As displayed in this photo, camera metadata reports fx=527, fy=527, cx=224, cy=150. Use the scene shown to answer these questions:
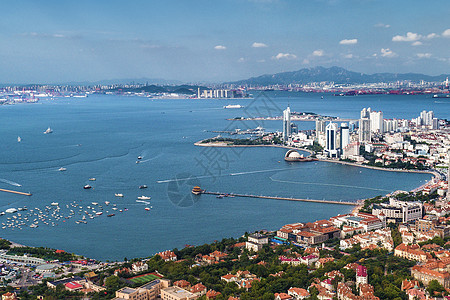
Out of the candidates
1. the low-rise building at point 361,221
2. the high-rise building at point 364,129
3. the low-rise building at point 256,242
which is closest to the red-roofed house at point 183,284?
the low-rise building at point 256,242

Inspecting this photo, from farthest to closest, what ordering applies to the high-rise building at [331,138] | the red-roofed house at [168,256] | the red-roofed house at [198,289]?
1. the high-rise building at [331,138]
2. the red-roofed house at [168,256]
3. the red-roofed house at [198,289]

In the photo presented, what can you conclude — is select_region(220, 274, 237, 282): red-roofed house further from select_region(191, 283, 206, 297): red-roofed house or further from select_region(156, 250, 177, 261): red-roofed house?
select_region(156, 250, 177, 261): red-roofed house

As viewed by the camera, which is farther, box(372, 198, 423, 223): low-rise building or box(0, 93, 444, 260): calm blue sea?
box(372, 198, 423, 223): low-rise building

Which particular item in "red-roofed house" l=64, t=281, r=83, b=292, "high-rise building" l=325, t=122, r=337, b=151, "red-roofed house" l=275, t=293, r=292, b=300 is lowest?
"red-roofed house" l=64, t=281, r=83, b=292

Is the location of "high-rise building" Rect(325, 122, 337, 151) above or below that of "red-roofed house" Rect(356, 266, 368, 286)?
above

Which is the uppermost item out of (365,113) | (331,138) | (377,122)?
(365,113)

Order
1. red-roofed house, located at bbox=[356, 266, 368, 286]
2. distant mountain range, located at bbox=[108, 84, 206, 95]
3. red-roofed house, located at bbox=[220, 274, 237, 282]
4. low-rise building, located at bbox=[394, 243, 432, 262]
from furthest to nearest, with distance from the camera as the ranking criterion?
distant mountain range, located at bbox=[108, 84, 206, 95] < low-rise building, located at bbox=[394, 243, 432, 262] < red-roofed house, located at bbox=[220, 274, 237, 282] < red-roofed house, located at bbox=[356, 266, 368, 286]

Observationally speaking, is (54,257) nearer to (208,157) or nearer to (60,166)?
(60,166)

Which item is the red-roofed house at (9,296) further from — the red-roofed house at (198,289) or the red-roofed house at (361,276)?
the red-roofed house at (361,276)

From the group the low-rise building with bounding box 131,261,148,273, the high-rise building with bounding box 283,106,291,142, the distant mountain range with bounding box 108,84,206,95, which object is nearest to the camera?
the low-rise building with bounding box 131,261,148,273

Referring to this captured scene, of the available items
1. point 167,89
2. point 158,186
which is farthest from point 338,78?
point 158,186

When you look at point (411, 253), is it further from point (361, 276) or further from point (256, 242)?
point (256, 242)

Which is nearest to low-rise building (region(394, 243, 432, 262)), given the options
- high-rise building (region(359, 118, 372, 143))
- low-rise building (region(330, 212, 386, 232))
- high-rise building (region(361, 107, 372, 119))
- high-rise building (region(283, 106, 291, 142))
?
low-rise building (region(330, 212, 386, 232))
